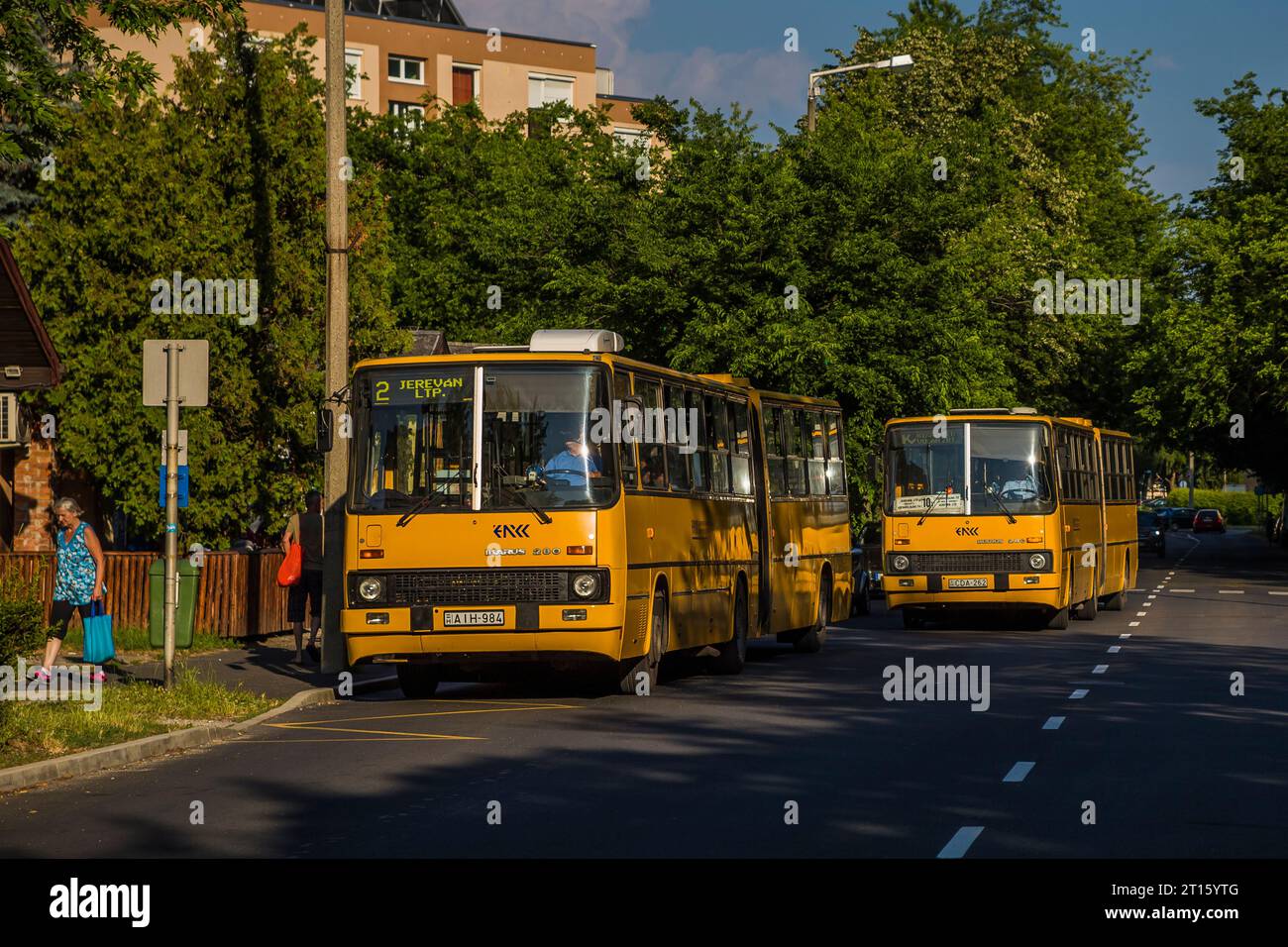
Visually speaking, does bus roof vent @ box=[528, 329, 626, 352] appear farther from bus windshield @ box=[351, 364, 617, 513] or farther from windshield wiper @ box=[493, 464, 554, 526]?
windshield wiper @ box=[493, 464, 554, 526]

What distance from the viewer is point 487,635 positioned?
17406 millimetres

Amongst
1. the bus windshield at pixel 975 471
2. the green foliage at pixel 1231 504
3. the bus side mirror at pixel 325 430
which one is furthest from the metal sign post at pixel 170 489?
the green foliage at pixel 1231 504

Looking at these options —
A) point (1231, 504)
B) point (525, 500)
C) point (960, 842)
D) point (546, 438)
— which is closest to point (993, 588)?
point (546, 438)

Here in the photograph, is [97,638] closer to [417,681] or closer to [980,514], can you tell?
[417,681]

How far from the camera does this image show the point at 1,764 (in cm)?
1271

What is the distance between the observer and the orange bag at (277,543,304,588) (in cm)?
2248

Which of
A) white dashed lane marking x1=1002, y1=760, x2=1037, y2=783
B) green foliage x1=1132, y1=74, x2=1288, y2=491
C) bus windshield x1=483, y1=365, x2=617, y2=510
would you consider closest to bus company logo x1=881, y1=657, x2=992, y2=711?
bus windshield x1=483, y1=365, x2=617, y2=510

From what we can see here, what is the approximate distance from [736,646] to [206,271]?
11172 mm

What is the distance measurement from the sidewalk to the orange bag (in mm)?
906

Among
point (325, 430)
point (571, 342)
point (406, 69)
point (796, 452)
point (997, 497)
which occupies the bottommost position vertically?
point (997, 497)

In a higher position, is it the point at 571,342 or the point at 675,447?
the point at 571,342
